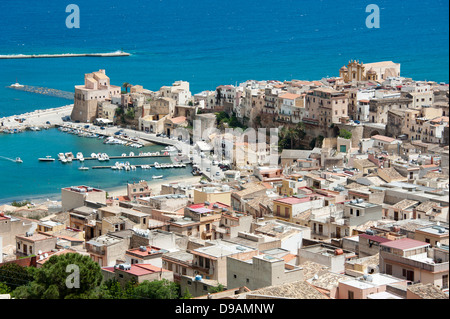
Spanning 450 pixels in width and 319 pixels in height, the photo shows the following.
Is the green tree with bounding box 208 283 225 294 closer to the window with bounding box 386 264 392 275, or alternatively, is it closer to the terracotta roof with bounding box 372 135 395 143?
the window with bounding box 386 264 392 275

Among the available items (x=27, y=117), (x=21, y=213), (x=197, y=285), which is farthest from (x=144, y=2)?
(x=197, y=285)

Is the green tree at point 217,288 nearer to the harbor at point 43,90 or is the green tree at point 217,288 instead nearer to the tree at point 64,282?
the tree at point 64,282

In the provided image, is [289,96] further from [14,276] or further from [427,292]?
[427,292]

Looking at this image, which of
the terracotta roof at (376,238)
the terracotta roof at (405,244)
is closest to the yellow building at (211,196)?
the terracotta roof at (376,238)

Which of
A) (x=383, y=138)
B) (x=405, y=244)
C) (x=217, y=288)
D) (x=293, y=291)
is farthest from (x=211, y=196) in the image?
(x=383, y=138)

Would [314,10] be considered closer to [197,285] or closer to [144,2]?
[144,2]
